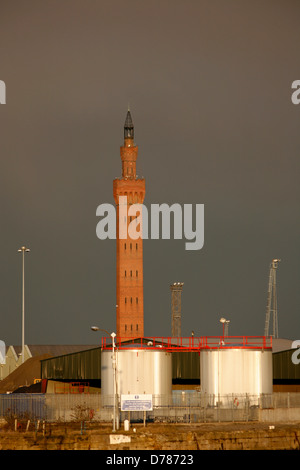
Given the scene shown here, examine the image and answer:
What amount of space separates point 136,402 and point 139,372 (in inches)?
366

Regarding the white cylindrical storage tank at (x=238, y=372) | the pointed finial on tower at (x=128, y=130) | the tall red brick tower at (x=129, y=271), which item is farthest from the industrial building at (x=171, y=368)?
the pointed finial on tower at (x=128, y=130)

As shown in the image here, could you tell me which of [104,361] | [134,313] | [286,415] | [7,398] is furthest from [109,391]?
[134,313]

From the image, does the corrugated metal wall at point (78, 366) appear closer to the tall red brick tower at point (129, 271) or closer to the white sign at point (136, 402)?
the white sign at point (136, 402)

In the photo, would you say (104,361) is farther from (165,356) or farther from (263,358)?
(263,358)

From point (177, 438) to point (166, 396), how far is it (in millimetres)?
14457

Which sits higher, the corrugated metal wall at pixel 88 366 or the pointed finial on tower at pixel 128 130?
the pointed finial on tower at pixel 128 130

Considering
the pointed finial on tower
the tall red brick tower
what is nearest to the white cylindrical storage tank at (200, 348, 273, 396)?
the tall red brick tower

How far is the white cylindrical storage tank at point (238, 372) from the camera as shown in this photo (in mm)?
81125

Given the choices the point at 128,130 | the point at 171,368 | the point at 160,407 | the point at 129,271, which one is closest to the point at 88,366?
the point at 171,368

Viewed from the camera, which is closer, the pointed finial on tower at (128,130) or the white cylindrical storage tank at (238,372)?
the white cylindrical storage tank at (238,372)

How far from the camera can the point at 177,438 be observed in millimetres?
68562

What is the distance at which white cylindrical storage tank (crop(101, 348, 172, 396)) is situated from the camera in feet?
271

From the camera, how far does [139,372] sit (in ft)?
272

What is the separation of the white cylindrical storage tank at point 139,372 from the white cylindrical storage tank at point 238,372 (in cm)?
399
